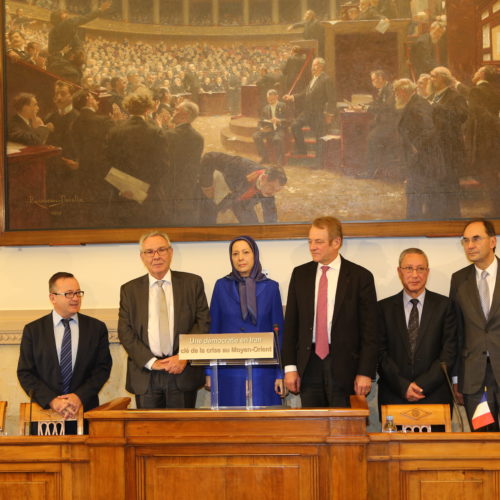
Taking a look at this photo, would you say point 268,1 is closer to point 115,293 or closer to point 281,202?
point 281,202

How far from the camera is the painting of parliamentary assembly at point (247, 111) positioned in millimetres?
5176

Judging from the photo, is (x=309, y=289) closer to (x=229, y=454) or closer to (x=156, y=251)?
(x=156, y=251)

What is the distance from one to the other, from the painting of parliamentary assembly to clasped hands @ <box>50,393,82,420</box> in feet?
5.73

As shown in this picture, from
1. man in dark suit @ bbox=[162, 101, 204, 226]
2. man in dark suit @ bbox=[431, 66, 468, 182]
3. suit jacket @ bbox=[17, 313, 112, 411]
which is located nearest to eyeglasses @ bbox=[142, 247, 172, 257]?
suit jacket @ bbox=[17, 313, 112, 411]

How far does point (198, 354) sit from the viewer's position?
3.18m

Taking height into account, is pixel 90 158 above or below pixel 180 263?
above

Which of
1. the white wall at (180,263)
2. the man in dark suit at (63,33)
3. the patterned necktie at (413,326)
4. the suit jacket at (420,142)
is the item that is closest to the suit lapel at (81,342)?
the white wall at (180,263)

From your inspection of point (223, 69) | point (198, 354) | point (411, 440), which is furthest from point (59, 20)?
point (411, 440)

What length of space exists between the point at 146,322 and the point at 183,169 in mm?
1481

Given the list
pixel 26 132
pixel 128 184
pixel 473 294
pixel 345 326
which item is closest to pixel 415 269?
pixel 473 294

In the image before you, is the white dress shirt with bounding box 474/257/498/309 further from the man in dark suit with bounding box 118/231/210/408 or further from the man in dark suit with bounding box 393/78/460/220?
the man in dark suit with bounding box 118/231/210/408

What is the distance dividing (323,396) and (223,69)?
104 inches

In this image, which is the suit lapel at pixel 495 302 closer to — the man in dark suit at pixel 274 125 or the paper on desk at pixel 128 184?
the man in dark suit at pixel 274 125

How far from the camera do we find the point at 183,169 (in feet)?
17.4
